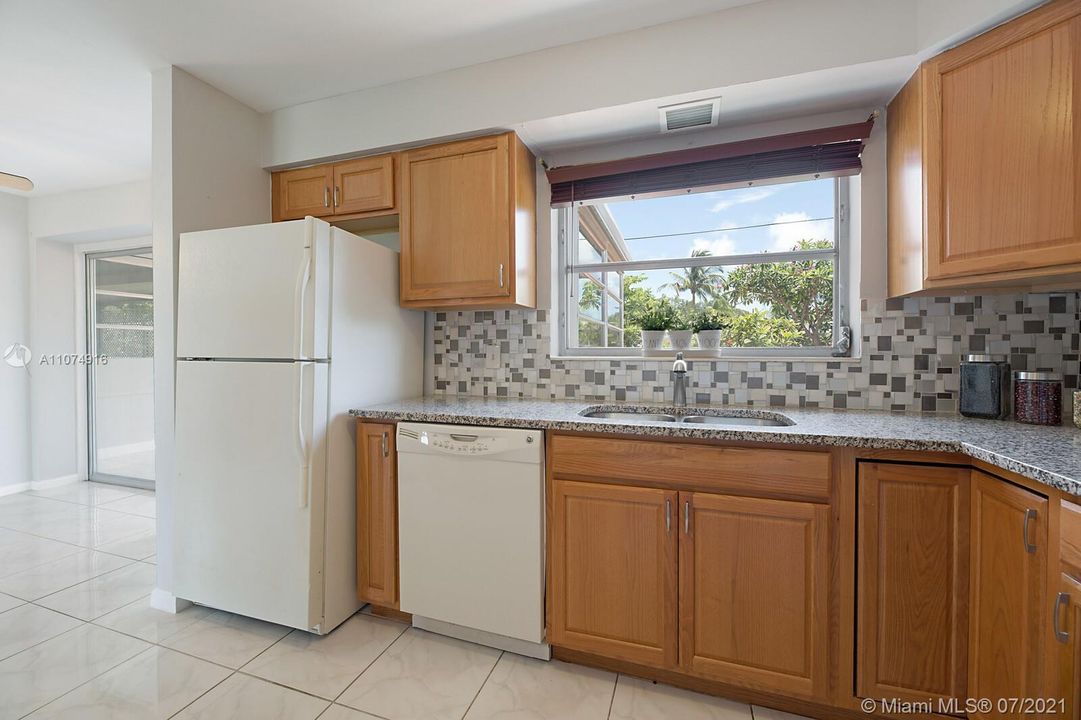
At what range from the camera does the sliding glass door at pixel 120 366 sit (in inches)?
161

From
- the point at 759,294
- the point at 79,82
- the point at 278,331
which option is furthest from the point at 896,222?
the point at 79,82

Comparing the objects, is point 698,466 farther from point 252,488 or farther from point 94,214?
point 94,214

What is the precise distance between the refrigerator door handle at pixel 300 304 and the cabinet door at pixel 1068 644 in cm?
231

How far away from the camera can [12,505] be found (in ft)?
11.7

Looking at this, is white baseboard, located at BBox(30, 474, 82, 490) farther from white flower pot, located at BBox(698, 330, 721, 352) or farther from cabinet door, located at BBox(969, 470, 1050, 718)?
cabinet door, located at BBox(969, 470, 1050, 718)

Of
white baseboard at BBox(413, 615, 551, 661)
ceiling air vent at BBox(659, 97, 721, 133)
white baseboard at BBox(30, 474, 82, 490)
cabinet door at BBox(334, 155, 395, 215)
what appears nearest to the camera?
white baseboard at BBox(413, 615, 551, 661)

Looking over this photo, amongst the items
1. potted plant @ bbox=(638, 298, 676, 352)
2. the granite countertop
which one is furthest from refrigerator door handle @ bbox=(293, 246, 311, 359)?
potted plant @ bbox=(638, 298, 676, 352)

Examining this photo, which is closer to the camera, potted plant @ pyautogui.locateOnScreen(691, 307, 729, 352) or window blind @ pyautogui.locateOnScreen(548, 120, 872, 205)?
window blind @ pyautogui.locateOnScreen(548, 120, 872, 205)

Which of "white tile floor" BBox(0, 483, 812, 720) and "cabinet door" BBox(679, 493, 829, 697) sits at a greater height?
"cabinet door" BBox(679, 493, 829, 697)

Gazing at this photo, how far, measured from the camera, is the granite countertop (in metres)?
1.12

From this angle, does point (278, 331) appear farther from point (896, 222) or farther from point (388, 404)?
point (896, 222)

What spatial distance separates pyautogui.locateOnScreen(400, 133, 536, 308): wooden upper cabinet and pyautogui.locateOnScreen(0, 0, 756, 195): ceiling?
0.41 m

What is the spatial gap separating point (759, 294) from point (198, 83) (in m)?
2.95

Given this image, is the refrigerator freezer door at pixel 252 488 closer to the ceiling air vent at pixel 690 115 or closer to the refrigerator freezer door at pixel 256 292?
the refrigerator freezer door at pixel 256 292
